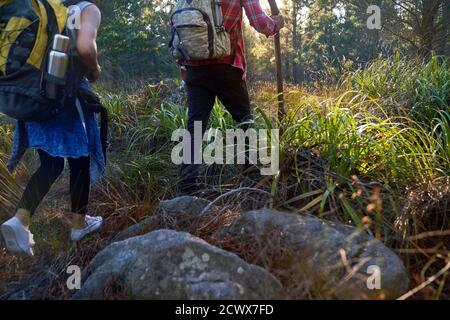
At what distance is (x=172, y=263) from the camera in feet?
5.94

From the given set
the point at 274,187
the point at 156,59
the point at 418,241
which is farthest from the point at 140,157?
the point at 156,59

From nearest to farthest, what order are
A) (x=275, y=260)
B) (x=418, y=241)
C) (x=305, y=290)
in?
1. (x=305, y=290)
2. (x=275, y=260)
3. (x=418, y=241)

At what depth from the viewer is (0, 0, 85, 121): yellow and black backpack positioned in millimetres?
2299

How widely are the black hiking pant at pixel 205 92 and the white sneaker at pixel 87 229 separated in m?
0.65

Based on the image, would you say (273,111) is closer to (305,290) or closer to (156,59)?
(305,290)

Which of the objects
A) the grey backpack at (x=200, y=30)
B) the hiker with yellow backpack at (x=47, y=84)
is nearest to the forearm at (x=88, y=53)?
the hiker with yellow backpack at (x=47, y=84)

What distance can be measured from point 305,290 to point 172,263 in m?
0.56

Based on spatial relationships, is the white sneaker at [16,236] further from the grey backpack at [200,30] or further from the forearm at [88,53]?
the grey backpack at [200,30]

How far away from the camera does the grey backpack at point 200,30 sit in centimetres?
291

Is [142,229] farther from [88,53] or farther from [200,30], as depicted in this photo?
[200,30]

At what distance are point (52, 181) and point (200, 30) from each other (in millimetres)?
1368

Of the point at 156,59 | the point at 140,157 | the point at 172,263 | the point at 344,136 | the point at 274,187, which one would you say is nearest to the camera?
the point at 172,263

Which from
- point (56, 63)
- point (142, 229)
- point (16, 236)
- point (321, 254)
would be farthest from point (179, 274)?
point (56, 63)

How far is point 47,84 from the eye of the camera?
233 centimetres
